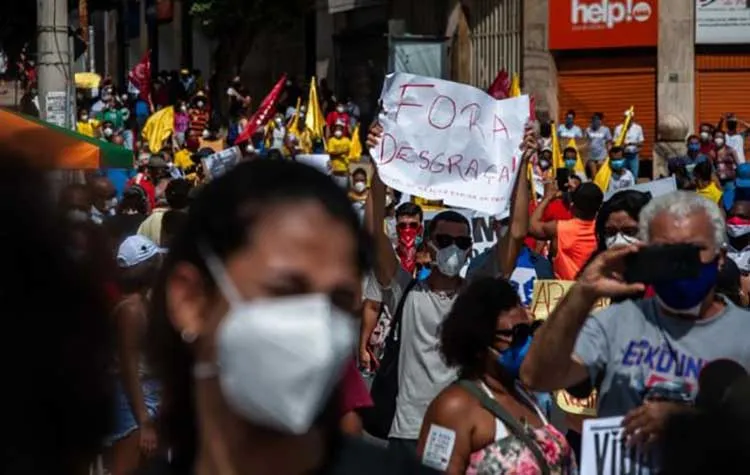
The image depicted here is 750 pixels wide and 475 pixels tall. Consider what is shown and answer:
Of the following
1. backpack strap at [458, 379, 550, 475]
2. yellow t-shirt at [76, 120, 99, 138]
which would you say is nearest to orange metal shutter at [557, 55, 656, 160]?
yellow t-shirt at [76, 120, 99, 138]

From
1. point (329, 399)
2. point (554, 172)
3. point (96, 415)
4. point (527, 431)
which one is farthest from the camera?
point (554, 172)

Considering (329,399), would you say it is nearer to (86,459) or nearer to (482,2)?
(86,459)

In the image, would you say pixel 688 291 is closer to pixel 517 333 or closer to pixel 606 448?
pixel 606 448

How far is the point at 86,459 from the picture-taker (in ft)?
6.84

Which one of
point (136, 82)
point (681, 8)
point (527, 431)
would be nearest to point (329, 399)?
point (527, 431)

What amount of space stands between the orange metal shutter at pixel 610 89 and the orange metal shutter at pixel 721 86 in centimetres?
80

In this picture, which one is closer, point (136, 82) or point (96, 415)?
point (96, 415)

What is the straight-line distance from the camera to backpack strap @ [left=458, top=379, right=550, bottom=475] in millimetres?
4801

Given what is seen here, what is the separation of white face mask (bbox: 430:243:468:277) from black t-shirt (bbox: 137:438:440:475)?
4.59 m

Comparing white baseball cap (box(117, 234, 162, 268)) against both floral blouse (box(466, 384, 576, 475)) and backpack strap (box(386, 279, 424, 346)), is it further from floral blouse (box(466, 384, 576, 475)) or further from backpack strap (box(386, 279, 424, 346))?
floral blouse (box(466, 384, 576, 475))

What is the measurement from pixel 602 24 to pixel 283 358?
89.9ft

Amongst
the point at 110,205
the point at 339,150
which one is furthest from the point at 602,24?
the point at 110,205

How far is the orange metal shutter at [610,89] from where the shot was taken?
29.1 meters

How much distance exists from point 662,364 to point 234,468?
204cm
